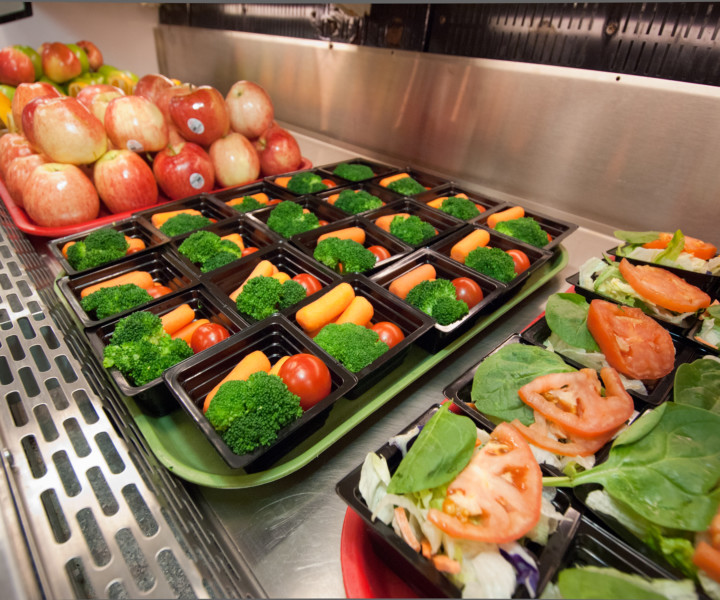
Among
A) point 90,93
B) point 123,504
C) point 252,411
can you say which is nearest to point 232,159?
point 90,93

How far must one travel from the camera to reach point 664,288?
52.5 inches

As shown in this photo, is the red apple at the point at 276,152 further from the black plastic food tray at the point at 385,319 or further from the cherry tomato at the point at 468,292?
the cherry tomato at the point at 468,292

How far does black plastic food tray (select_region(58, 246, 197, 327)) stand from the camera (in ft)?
4.13

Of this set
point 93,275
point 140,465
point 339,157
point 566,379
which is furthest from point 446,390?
point 339,157

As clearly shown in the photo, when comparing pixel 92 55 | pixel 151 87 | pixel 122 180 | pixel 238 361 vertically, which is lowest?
pixel 238 361

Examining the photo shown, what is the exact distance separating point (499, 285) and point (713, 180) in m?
1.05

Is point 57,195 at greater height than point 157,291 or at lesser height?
greater

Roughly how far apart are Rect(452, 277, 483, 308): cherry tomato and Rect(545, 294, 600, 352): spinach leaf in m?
0.25

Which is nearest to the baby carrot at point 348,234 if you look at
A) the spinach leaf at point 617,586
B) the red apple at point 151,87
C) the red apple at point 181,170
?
the red apple at point 181,170

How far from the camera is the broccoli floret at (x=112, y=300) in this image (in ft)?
4.00

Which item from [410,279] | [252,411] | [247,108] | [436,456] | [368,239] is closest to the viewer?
[436,456]

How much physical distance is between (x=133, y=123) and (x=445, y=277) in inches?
64.0

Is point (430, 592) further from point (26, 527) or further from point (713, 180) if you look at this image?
point (713, 180)

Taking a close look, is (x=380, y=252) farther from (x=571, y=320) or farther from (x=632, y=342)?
(x=632, y=342)
